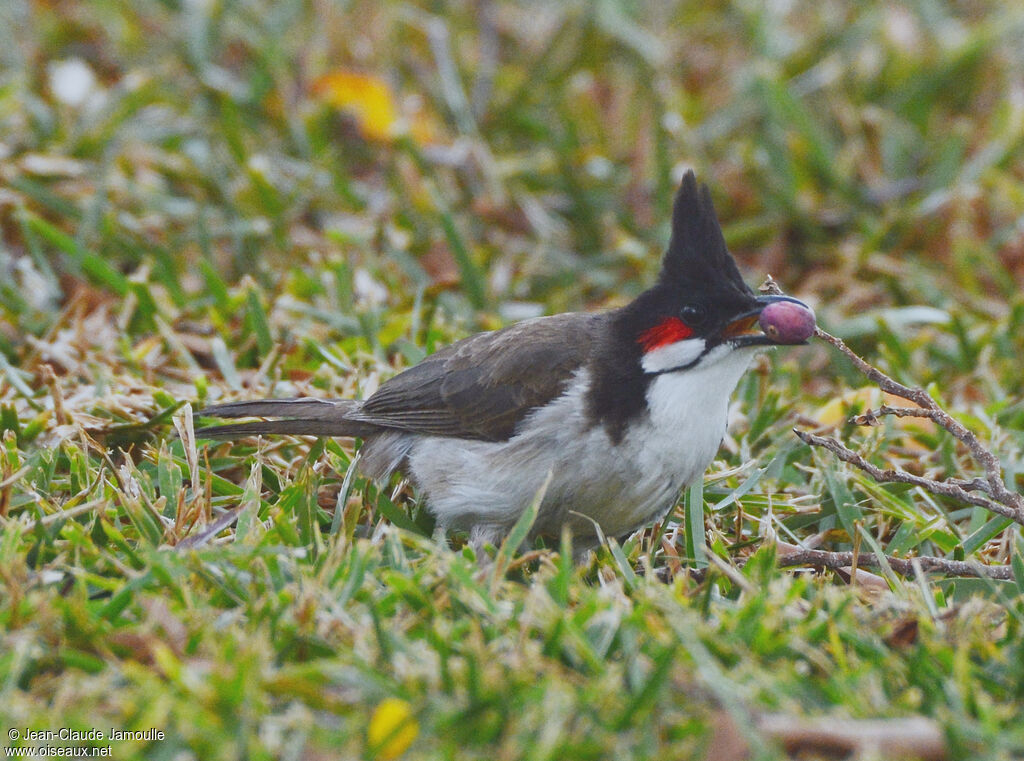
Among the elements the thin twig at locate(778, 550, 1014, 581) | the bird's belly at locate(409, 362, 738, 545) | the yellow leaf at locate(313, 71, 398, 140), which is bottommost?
the thin twig at locate(778, 550, 1014, 581)

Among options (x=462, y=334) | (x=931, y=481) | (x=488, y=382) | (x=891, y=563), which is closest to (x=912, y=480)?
(x=931, y=481)

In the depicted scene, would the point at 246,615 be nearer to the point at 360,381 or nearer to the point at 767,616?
the point at 767,616

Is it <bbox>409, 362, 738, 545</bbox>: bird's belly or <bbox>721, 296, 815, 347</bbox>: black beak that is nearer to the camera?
<bbox>721, 296, 815, 347</bbox>: black beak

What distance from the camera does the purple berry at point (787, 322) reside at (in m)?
3.06

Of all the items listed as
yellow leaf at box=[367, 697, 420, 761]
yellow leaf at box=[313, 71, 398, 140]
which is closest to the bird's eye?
yellow leaf at box=[367, 697, 420, 761]

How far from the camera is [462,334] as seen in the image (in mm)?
4625

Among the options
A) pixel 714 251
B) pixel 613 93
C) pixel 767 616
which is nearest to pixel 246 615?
pixel 767 616

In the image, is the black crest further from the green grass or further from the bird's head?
the green grass

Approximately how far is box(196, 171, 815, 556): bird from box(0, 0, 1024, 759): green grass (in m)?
0.15

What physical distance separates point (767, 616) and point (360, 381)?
1.95m

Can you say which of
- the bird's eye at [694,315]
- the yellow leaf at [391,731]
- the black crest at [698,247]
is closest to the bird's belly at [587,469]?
the bird's eye at [694,315]

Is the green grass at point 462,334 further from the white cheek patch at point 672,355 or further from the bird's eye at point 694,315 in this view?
the bird's eye at point 694,315

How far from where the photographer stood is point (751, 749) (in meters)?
2.05

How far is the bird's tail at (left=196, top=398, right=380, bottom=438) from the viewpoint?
141 inches
